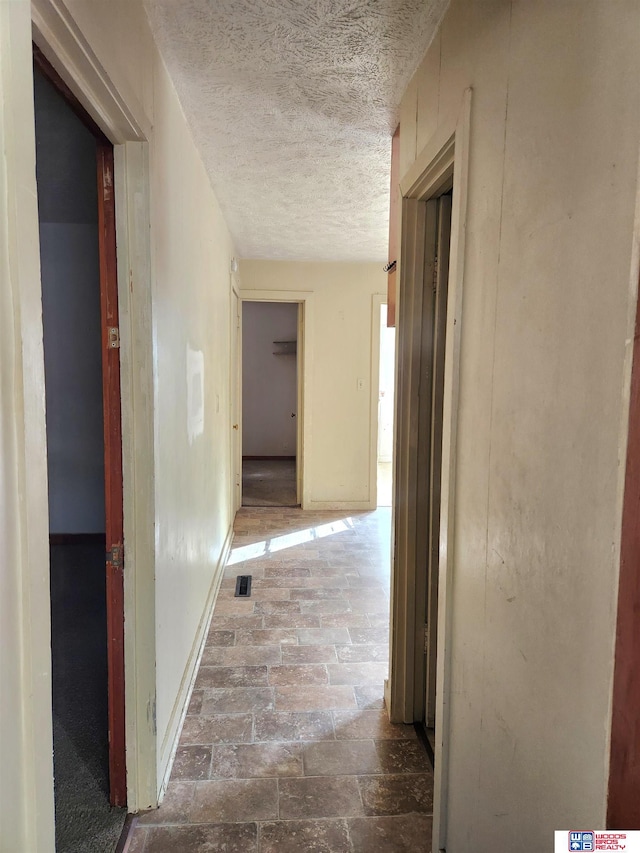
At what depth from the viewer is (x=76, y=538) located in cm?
434

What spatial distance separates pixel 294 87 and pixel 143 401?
134cm

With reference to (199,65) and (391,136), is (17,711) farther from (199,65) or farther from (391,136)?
(391,136)

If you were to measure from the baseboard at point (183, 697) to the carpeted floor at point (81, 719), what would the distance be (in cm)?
17

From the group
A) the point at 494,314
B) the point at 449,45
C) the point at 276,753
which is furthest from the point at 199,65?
the point at 276,753

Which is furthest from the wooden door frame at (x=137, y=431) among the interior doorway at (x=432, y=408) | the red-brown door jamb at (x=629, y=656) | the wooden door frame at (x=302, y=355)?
the wooden door frame at (x=302, y=355)

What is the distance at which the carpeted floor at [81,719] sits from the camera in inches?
64.3

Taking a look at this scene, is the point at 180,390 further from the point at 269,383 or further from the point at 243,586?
the point at 269,383

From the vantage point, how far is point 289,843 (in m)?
1.61

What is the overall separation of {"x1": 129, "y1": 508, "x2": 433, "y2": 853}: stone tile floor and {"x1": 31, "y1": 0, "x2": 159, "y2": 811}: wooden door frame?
230mm

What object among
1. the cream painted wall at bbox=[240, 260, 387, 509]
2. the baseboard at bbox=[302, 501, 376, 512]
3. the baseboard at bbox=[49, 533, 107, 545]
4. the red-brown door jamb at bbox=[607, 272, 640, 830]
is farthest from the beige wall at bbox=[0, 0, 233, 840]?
the baseboard at bbox=[302, 501, 376, 512]

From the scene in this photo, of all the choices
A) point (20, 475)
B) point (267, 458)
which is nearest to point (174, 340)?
point (20, 475)

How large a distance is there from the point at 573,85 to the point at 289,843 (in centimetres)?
207

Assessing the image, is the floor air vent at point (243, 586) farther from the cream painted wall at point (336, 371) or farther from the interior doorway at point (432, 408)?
the cream painted wall at point (336, 371)

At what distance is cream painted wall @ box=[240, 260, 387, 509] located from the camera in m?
5.32
